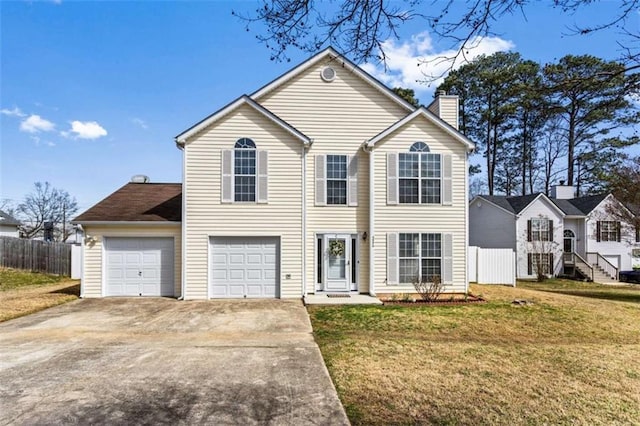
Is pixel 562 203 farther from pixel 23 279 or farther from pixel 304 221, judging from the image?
pixel 23 279

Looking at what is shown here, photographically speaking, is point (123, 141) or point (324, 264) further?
point (123, 141)

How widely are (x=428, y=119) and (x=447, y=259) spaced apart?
5.11 meters

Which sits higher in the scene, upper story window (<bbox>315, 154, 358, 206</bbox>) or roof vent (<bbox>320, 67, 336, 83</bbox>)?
roof vent (<bbox>320, 67, 336, 83</bbox>)

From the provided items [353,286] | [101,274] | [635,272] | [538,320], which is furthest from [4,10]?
[635,272]

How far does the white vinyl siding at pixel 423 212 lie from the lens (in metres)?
12.9

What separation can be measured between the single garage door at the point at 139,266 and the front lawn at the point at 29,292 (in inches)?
58.6

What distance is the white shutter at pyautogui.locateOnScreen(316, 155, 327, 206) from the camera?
42.5 ft

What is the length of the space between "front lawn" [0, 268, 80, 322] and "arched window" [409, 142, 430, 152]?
12.9m

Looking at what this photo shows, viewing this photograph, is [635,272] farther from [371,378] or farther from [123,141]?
[123,141]

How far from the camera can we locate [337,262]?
42.4ft

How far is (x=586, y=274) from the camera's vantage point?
77.0 feet

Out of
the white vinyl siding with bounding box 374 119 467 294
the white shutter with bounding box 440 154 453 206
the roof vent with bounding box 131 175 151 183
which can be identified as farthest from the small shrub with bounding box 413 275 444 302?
the roof vent with bounding box 131 175 151 183

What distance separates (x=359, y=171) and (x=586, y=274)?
19.8m

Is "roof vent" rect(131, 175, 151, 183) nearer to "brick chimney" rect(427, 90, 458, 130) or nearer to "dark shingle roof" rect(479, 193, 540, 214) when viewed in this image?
"brick chimney" rect(427, 90, 458, 130)
